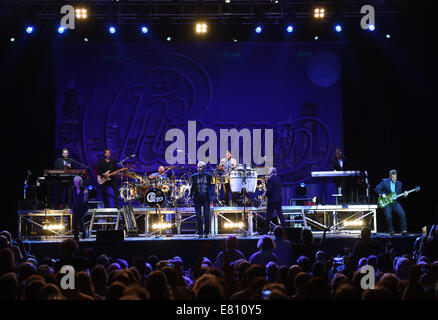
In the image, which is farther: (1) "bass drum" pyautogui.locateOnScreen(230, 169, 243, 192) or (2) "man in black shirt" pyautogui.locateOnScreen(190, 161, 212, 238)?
(1) "bass drum" pyautogui.locateOnScreen(230, 169, 243, 192)

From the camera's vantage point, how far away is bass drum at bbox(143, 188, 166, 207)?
1419 cm

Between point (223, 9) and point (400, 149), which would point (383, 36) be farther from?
point (223, 9)

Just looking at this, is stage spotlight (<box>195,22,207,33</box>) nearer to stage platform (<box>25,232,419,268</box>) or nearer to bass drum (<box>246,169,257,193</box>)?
bass drum (<box>246,169,257,193</box>)

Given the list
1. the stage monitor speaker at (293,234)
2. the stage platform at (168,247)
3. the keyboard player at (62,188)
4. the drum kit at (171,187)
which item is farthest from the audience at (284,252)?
the keyboard player at (62,188)

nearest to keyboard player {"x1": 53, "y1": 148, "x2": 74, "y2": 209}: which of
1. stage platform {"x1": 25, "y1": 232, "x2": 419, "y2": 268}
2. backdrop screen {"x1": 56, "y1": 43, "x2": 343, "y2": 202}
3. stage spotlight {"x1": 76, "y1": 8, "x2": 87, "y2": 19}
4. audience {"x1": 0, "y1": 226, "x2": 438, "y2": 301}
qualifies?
backdrop screen {"x1": 56, "y1": 43, "x2": 343, "y2": 202}

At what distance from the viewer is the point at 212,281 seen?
185 inches

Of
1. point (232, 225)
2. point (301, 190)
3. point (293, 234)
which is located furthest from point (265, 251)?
point (301, 190)

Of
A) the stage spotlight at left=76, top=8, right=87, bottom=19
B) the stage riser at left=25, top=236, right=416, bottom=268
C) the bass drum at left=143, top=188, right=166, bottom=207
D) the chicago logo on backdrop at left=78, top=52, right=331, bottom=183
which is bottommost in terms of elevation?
the stage riser at left=25, top=236, right=416, bottom=268

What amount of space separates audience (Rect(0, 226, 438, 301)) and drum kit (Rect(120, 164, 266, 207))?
5019mm

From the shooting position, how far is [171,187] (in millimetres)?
15750

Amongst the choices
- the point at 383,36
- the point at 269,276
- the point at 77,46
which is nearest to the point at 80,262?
the point at 269,276

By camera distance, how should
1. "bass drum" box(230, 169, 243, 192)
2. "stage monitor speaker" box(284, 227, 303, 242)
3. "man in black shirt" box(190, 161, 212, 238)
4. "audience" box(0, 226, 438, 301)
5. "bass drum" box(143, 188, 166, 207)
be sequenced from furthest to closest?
"bass drum" box(230, 169, 243, 192) < "bass drum" box(143, 188, 166, 207) < "man in black shirt" box(190, 161, 212, 238) < "stage monitor speaker" box(284, 227, 303, 242) < "audience" box(0, 226, 438, 301)

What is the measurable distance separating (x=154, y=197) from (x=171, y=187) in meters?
1.58

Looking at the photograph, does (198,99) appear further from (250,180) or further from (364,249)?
(364,249)
